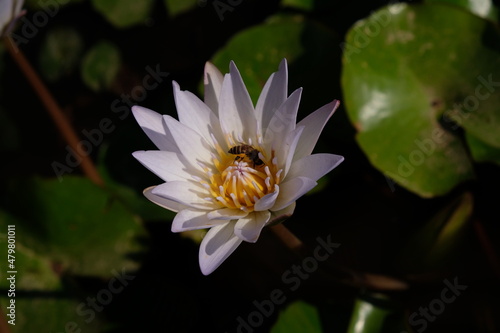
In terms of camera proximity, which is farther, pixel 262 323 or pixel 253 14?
pixel 253 14

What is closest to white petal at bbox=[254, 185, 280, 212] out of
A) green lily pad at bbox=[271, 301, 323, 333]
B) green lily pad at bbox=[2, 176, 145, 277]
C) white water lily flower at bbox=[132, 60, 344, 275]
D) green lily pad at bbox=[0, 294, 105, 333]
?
white water lily flower at bbox=[132, 60, 344, 275]

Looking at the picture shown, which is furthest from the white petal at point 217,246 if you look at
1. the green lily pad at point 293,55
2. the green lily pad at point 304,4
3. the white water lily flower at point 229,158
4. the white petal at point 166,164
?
the green lily pad at point 304,4

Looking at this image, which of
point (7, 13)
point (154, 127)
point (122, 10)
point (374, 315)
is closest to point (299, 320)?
point (374, 315)

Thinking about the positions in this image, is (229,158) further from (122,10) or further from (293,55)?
(122,10)

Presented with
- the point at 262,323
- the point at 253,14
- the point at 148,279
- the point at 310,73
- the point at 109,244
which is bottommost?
the point at 262,323

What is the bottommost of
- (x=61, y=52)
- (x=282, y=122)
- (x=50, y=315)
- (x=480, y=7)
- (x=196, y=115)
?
(x=50, y=315)

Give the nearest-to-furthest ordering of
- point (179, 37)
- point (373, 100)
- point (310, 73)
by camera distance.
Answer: point (373, 100) < point (310, 73) < point (179, 37)

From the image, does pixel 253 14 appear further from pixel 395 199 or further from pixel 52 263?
pixel 52 263

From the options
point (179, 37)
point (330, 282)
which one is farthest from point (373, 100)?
point (179, 37)
